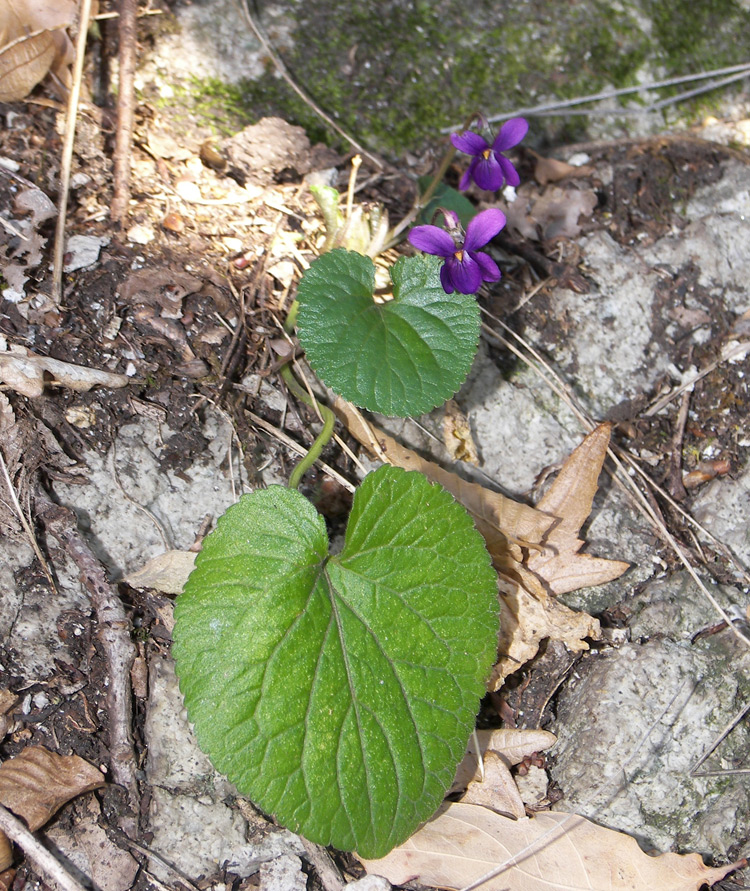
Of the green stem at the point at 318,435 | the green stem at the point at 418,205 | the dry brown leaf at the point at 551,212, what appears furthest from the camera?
the dry brown leaf at the point at 551,212

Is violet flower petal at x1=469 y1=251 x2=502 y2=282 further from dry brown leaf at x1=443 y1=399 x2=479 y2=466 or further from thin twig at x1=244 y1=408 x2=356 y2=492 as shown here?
thin twig at x1=244 y1=408 x2=356 y2=492

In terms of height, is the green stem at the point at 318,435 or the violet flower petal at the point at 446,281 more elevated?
the violet flower petal at the point at 446,281

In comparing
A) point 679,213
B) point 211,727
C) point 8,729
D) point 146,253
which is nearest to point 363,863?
point 211,727

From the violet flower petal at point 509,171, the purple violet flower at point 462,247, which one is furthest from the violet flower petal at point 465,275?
the violet flower petal at point 509,171

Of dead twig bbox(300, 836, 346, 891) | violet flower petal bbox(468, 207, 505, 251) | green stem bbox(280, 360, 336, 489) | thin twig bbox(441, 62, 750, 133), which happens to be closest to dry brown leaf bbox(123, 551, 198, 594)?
green stem bbox(280, 360, 336, 489)

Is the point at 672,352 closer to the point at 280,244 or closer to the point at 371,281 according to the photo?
the point at 371,281

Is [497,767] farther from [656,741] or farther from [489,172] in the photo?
[489,172]

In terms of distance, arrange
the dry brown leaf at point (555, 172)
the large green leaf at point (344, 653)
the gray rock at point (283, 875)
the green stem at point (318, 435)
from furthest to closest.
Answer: the dry brown leaf at point (555, 172) → the green stem at point (318, 435) → the gray rock at point (283, 875) → the large green leaf at point (344, 653)

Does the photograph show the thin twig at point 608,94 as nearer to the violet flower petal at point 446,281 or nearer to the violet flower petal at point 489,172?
the violet flower petal at point 489,172
